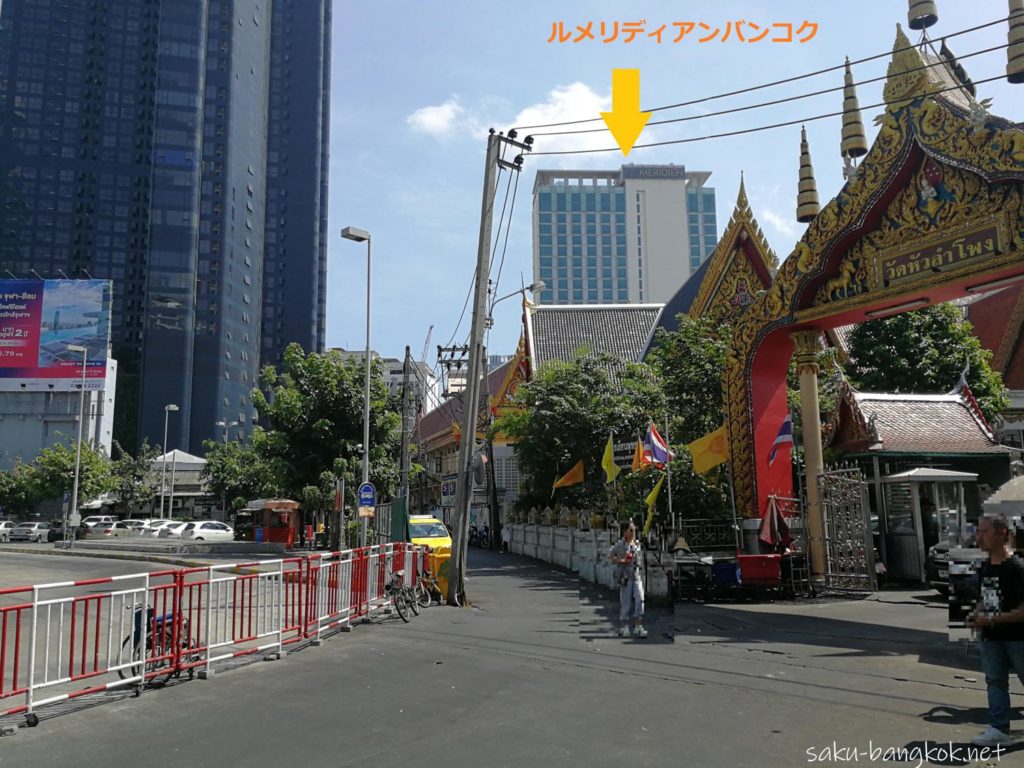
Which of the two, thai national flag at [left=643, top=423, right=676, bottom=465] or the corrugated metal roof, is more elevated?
the corrugated metal roof

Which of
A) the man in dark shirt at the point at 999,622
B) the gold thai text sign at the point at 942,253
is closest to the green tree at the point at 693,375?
the gold thai text sign at the point at 942,253

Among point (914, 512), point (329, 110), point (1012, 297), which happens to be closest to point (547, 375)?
point (914, 512)

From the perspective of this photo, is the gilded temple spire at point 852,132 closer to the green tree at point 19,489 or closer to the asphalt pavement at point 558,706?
the asphalt pavement at point 558,706

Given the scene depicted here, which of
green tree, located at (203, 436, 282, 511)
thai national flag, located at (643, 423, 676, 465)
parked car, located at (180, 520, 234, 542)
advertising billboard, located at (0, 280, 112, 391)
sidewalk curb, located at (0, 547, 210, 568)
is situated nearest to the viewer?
thai national flag, located at (643, 423, 676, 465)

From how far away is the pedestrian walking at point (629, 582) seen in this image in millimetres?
11836

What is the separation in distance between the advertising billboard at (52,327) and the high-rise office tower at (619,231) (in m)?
80.0

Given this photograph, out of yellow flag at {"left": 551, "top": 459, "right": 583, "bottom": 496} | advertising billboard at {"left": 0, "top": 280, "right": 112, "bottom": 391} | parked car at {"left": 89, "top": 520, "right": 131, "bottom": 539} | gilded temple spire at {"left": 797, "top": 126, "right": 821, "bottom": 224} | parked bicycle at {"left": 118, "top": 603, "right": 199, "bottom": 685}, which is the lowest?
parked car at {"left": 89, "top": 520, "right": 131, "bottom": 539}

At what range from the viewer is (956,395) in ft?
71.3

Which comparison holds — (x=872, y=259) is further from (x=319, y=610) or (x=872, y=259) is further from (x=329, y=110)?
(x=329, y=110)

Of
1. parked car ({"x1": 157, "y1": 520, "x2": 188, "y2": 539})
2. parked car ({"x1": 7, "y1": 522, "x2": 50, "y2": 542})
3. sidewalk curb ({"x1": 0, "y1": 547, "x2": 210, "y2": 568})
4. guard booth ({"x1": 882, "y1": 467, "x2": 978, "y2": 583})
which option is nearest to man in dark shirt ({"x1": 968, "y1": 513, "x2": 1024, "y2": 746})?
guard booth ({"x1": 882, "y1": 467, "x2": 978, "y2": 583})

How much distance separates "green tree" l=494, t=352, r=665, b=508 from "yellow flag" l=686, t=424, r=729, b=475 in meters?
7.18

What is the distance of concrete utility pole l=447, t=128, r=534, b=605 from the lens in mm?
16391

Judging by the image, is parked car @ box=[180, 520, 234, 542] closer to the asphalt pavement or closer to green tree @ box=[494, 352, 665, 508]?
green tree @ box=[494, 352, 665, 508]

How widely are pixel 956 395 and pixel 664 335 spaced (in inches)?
339
